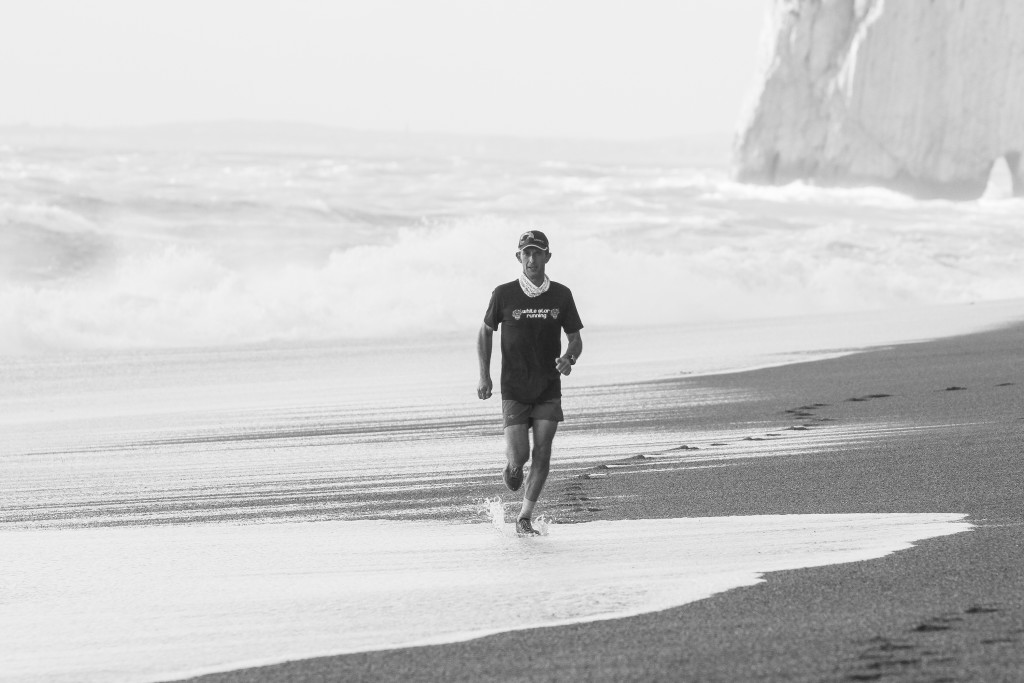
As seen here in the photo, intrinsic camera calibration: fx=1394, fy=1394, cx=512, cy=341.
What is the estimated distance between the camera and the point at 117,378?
13.4 m

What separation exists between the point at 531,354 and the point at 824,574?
1629 millimetres

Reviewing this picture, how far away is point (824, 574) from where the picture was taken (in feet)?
16.3

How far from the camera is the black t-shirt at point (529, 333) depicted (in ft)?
19.6

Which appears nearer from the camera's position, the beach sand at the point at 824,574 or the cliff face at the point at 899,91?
the beach sand at the point at 824,574

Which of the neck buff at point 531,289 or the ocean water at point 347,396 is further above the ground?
the neck buff at point 531,289

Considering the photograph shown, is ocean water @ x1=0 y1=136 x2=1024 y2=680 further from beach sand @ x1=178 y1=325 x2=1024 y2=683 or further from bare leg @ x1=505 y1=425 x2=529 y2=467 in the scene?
bare leg @ x1=505 y1=425 x2=529 y2=467

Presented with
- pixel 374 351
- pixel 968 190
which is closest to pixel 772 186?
pixel 968 190

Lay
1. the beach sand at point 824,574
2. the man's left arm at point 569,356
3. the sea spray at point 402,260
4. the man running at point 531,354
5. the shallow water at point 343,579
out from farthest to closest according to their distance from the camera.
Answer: the sea spray at point 402,260
the man running at point 531,354
the man's left arm at point 569,356
the shallow water at point 343,579
the beach sand at point 824,574

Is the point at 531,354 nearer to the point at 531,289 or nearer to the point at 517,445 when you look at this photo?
the point at 531,289

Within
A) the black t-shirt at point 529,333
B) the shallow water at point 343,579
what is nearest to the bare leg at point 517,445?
the black t-shirt at point 529,333

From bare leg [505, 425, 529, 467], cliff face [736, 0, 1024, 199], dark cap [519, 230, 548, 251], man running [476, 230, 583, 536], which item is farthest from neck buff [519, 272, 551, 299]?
cliff face [736, 0, 1024, 199]

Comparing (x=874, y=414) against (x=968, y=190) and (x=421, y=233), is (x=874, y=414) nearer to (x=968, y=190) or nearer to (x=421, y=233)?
(x=421, y=233)

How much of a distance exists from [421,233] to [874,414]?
19623mm

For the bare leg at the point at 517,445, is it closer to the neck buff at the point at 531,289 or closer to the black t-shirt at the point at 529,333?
the black t-shirt at the point at 529,333
